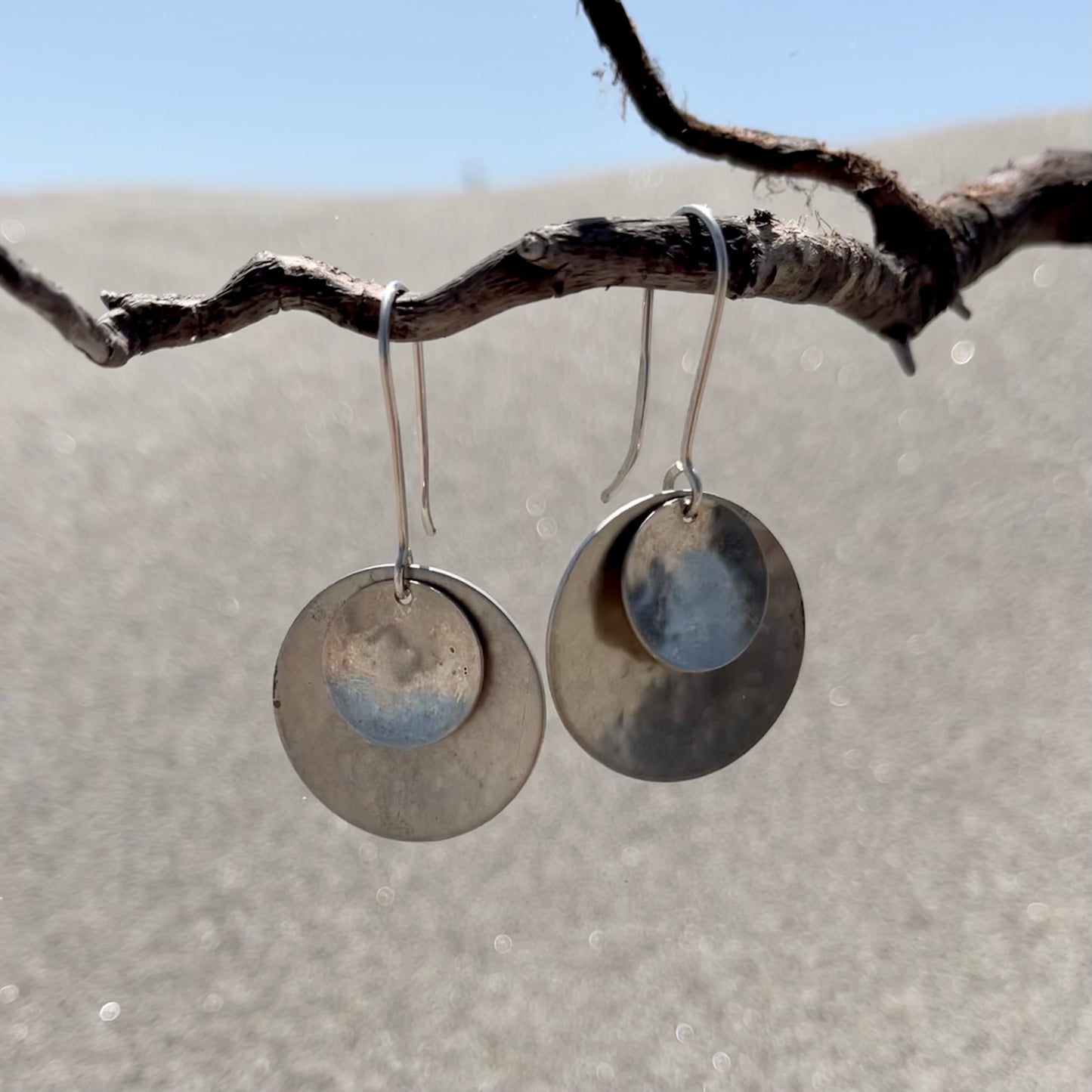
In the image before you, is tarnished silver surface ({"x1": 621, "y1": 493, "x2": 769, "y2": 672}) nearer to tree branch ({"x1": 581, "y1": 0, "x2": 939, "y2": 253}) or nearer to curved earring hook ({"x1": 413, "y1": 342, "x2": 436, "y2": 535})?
curved earring hook ({"x1": 413, "y1": 342, "x2": 436, "y2": 535})

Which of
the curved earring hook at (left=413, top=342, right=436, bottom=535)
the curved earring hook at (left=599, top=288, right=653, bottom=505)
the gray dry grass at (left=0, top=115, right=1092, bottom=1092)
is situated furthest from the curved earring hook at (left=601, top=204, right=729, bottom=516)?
the gray dry grass at (left=0, top=115, right=1092, bottom=1092)

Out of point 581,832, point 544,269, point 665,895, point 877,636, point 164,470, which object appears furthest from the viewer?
point 164,470

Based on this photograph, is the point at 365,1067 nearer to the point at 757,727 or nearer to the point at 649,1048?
the point at 649,1048

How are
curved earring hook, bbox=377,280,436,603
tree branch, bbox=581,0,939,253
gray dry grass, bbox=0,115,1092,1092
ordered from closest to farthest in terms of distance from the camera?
curved earring hook, bbox=377,280,436,603 < tree branch, bbox=581,0,939,253 < gray dry grass, bbox=0,115,1092,1092

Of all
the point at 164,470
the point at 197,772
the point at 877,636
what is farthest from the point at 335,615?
the point at 164,470

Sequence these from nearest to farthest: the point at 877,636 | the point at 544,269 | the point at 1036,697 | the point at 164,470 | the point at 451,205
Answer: the point at 544,269 → the point at 1036,697 → the point at 877,636 → the point at 164,470 → the point at 451,205

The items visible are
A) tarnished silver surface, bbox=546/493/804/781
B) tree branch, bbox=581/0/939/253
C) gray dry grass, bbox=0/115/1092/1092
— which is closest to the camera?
tarnished silver surface, bbox=546/493/804/781

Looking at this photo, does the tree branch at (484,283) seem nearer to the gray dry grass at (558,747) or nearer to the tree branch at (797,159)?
the tree branch at (797,159)

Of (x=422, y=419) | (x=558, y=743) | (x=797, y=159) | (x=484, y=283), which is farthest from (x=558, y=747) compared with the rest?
(x=484, y=283)
